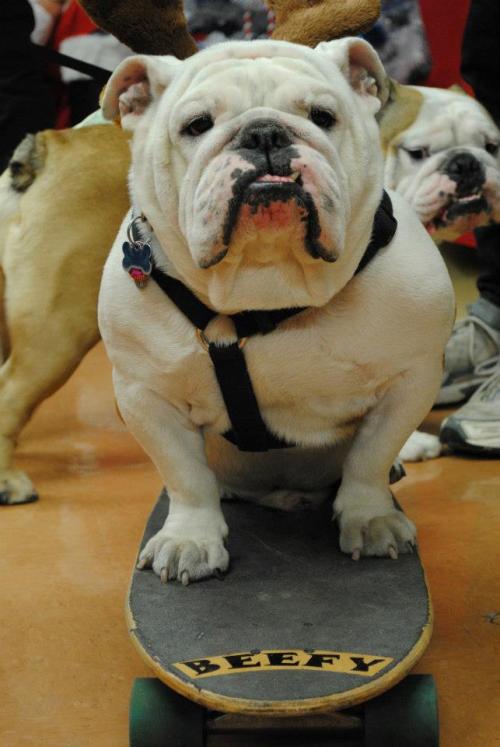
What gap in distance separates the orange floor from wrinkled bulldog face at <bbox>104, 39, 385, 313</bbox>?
56cm

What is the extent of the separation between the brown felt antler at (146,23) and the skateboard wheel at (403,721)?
1.11 meters

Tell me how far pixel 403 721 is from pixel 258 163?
711 mm

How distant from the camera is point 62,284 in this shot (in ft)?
7.69

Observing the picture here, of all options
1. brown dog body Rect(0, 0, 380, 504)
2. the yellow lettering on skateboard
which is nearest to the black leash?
brown dog body Rect(0, 0, 380, 504)

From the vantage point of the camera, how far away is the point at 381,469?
1.70m

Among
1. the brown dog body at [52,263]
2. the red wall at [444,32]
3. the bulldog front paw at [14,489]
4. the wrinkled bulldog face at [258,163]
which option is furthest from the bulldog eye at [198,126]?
the red wall at [444,32]

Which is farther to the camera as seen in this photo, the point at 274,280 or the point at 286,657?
the point at 274,280

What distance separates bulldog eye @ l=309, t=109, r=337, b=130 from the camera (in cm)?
148

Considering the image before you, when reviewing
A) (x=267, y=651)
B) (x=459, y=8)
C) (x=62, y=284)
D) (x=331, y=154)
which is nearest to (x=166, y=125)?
(x=331, y=154)

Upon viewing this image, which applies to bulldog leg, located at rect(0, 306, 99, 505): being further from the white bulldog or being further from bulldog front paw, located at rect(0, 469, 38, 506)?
the white bulldog

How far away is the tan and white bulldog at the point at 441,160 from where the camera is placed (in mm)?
2783

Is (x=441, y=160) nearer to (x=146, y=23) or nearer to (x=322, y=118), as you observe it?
(x=146, y=23)

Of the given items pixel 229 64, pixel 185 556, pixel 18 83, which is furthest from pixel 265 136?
pixel 18 83

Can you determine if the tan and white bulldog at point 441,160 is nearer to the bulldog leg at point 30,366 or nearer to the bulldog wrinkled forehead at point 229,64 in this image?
the bulldog leg at point 30,366
